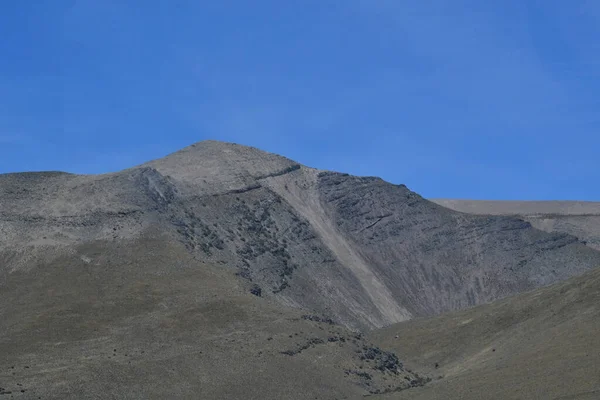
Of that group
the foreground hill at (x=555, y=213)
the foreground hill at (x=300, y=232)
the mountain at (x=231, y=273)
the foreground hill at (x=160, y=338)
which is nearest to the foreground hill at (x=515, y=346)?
the mountain at (x=231, y=273)

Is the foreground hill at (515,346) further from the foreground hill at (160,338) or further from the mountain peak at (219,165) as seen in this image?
the mountain peak at (219,165)

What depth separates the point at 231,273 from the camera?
9312 cm

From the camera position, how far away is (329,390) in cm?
6919

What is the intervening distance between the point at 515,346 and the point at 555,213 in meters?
98.6

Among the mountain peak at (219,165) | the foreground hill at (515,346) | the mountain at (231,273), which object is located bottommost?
the foreground hill at (515,346)

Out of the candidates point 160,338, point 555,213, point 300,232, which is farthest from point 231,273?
point 555,213

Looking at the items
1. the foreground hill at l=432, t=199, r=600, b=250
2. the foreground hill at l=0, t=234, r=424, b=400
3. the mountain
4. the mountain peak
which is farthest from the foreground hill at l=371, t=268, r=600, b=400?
the foreground hill at l=432, t=199, r=600, b=250

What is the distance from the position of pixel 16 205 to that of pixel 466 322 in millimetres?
47472

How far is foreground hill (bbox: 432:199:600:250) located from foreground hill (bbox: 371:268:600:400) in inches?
2421

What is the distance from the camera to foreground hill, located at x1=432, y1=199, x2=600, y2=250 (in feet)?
503

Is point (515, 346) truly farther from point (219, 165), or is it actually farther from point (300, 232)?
point (219, 165)

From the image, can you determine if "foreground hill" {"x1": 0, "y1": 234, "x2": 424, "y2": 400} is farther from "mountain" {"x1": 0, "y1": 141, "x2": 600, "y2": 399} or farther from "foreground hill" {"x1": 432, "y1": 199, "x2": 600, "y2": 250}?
"foreground hill" {"x1": 432, "y1": 199, "x2": 600, "y2": 250}

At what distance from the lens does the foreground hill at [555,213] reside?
153 metres

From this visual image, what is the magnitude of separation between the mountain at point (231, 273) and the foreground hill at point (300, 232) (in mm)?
263
